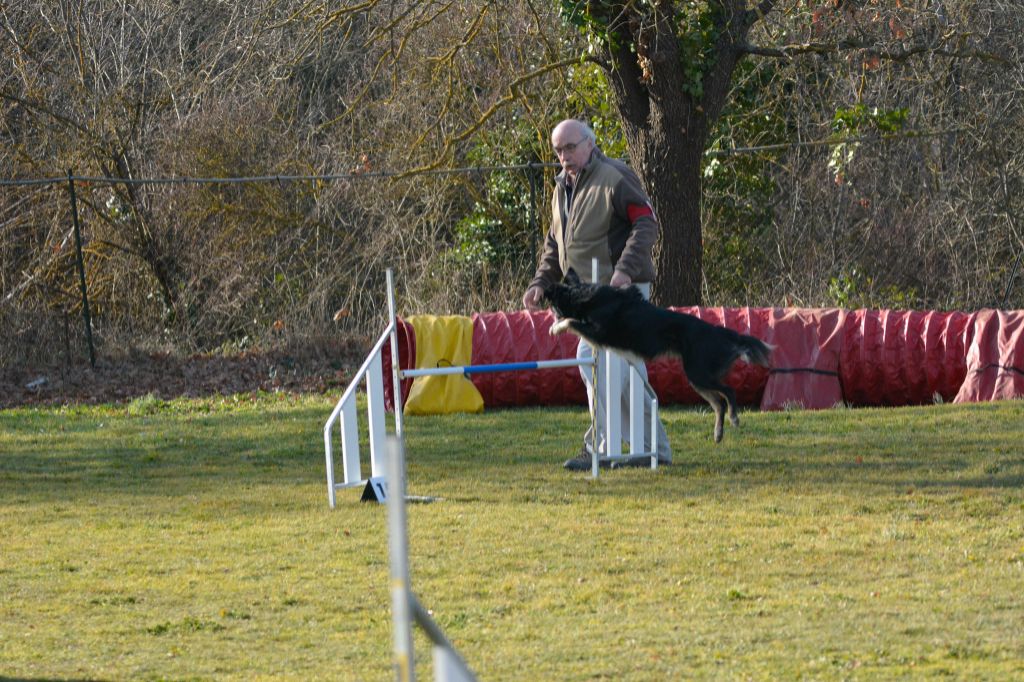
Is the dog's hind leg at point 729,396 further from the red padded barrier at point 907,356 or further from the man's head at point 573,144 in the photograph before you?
the red padded barrier at point 907,356

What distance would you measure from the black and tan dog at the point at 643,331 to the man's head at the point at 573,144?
937 mm

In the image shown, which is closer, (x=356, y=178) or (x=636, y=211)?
(x=636, y=211)

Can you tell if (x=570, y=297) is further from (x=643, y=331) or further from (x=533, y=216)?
(x=533, y=216)

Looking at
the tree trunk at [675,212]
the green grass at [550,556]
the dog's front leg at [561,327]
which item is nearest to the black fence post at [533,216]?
the tree trunk at [675,212]

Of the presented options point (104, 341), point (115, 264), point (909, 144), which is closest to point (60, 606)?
point (104, 341)

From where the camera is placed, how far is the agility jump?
760cm

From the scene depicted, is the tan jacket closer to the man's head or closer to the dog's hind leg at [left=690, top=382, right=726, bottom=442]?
the man's head

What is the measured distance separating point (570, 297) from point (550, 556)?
5.08 ft

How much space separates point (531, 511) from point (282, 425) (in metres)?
4.09

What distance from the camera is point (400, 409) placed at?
763 cm

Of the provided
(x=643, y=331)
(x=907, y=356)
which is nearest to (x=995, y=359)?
(x=907, y=356)

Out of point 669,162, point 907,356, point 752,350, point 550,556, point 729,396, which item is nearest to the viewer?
point 550,556

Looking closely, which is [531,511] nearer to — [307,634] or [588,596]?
[588,596]

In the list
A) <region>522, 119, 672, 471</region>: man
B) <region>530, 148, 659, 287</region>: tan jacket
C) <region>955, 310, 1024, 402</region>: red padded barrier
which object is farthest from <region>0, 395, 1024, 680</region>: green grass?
<region>530, 148, 659, 287</region>: tan jacket
